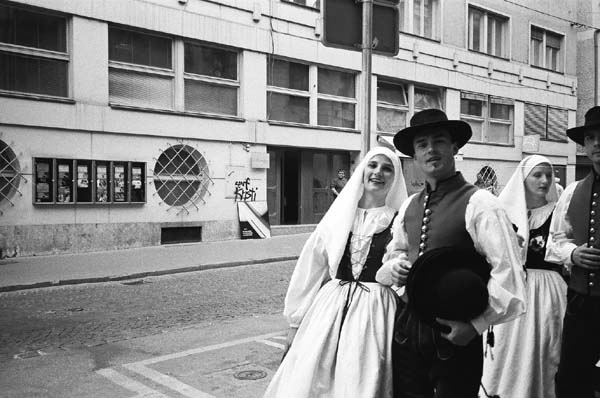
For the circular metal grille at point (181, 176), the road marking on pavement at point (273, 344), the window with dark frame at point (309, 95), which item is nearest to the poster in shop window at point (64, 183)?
the circular metal grille at point (181, 176)

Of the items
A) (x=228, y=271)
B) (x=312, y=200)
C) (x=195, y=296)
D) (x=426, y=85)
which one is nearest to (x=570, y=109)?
(x=426, y=85)

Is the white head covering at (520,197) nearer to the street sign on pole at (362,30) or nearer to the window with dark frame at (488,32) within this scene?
the street sign on pole at (362,30)

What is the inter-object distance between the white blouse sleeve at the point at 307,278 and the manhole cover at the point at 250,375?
174cm

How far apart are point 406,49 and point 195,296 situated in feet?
50.7

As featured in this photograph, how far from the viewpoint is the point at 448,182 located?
9.48ft

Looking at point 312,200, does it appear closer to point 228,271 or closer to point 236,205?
point 236,205

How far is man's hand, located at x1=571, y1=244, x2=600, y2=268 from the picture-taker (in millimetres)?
3307

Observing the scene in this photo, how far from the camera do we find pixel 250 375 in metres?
5.15

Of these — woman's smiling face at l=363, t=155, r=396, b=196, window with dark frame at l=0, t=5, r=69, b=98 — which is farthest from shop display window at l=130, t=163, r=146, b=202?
woman's smiling face at l=363, t=155, r=396, b=196

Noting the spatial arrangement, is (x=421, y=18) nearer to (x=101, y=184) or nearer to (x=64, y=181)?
(x=101, y=184)

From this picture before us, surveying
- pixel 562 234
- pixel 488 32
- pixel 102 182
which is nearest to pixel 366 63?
pixel 562 234

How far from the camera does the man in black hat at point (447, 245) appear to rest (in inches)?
103

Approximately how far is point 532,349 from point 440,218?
5.77 feet

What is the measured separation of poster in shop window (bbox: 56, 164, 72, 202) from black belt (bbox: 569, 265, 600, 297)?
12436 millimetres
